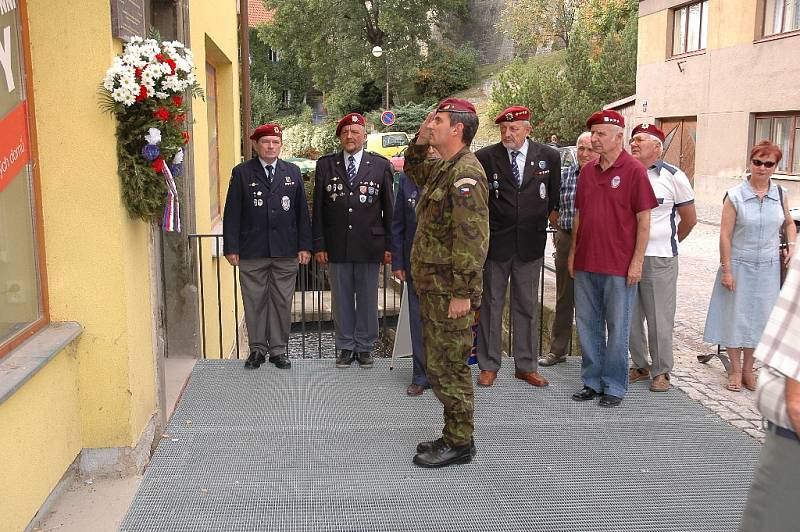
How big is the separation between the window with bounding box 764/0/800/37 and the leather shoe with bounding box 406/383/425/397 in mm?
15200

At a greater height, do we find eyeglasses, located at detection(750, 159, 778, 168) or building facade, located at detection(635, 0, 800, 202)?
building facade, located at detection(635, 0, 800, 202)

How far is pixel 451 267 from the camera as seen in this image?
399 centimetres

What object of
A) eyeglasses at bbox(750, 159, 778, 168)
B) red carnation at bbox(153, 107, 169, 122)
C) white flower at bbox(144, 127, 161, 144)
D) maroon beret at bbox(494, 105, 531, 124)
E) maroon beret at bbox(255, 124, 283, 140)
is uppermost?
maroon beret at bbox(494, 105, 531, 124)

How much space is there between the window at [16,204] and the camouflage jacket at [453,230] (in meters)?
1.93

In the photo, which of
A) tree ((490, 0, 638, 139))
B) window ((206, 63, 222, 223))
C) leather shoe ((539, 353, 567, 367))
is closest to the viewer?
leather shoe ((539, 353, 567, 367))

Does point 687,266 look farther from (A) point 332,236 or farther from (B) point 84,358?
(B) point 84,358

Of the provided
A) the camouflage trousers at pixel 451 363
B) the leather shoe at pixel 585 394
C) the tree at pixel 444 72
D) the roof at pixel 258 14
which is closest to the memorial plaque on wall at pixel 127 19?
the camouflage trousers at pixel 451 363

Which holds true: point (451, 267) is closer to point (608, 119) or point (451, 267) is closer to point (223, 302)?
point (608, 119)

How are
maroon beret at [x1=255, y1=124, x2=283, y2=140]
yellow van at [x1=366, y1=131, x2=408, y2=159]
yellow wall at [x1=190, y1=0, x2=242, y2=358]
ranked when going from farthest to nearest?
yellow van at [x1=366, y1=131, x2=408, y2=159], yellow wall at [x1=190, y1=0, x2=242, y2=358], maroon beret at [x1=255, y1=124, x2=283, y2=140]

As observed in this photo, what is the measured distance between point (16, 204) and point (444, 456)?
2477 mm

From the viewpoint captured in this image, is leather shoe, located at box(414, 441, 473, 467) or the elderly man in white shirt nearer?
leather shoe, located at box(414, 441, 473, 467)

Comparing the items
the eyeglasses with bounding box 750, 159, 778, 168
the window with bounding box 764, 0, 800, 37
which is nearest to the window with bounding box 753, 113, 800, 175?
the window with bounding box 764, 0, 800, 37

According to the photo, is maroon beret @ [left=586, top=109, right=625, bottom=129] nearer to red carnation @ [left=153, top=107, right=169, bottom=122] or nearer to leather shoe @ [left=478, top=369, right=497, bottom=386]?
leather shoe @ [left=478, top=369, right=497, bottom=386]

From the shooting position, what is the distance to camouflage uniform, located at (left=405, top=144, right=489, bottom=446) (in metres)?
3.88
